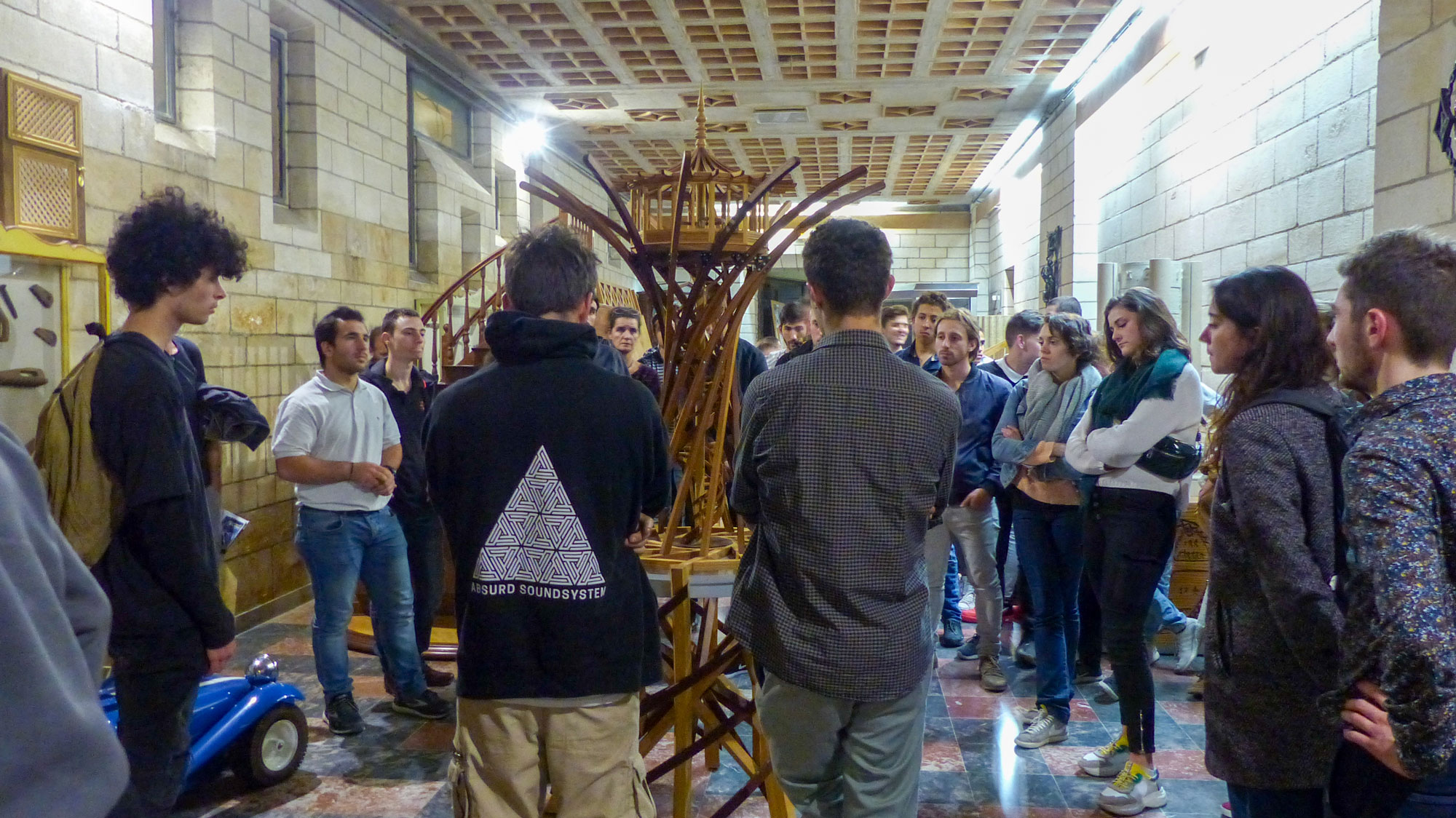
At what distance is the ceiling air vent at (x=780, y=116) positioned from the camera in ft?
29.3

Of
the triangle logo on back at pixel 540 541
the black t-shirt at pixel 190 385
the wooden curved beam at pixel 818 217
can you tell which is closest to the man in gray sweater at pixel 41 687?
the triangle logo on back at pixel 540 541

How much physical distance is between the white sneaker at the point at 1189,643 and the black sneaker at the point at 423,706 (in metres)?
2.84

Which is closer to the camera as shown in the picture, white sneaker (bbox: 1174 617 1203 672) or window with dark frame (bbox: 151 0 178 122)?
white sneaker (bbox: 1174 617 1203 672)

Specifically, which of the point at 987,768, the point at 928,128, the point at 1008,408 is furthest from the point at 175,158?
the point at 928,128

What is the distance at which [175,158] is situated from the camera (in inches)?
167

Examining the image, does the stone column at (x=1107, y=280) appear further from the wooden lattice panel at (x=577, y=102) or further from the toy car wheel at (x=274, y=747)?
the wooden lattice panel at (x=577, y=102)

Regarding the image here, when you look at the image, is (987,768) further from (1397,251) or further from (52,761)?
(52,761)

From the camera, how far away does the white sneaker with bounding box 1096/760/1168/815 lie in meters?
2.56

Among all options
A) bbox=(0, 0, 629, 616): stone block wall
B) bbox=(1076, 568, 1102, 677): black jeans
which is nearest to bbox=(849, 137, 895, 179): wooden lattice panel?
bbox=(0, 0, 629, 616): stone block wall

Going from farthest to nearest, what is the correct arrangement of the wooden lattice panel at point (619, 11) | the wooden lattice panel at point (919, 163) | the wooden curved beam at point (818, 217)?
1. the wooden lattice panel at point (919, 163)
2. the wooden lattice panel at point (619, 11)
3. the wooden curved beam at point (818, 217)

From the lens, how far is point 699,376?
7.30ft

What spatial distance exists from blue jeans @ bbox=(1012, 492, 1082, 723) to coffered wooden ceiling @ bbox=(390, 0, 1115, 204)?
316cm

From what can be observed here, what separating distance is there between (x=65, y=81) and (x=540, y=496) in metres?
3.36

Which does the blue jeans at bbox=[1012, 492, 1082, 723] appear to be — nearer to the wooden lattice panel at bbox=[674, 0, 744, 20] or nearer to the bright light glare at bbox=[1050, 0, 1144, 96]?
the wooden lattice panel at bbox=[674, 0, 744, 20]
